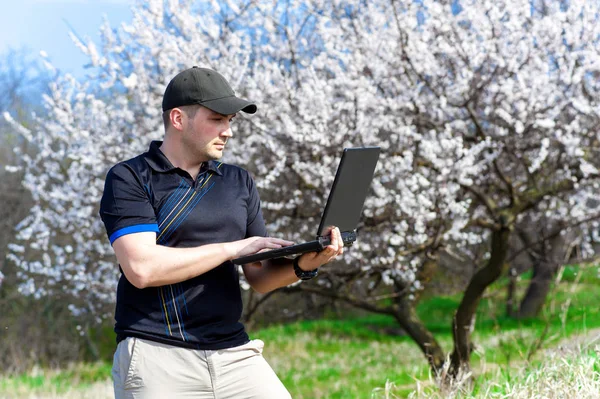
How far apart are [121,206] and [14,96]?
64.3 feet

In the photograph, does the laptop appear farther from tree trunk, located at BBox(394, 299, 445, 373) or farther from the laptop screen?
tree trunk, located at BBox(394, 299, 445, 373)

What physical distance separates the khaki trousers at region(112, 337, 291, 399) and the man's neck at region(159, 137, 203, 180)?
63 cm

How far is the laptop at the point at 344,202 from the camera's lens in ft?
7.79

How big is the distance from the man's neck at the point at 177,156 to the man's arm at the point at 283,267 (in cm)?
45

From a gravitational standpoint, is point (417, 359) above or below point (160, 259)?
below

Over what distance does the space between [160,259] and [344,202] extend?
0.64m

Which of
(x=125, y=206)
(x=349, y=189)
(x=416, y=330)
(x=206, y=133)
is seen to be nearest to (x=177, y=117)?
(x=206, y=133)

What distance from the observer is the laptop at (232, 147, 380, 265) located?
7.79 ft

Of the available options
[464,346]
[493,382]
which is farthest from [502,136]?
[493,382]

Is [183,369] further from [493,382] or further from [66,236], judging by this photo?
[66,236]

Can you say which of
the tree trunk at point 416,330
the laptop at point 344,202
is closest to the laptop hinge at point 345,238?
the laptop at point 344,202

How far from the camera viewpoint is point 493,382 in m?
4.19

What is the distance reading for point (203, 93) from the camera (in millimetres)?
2594

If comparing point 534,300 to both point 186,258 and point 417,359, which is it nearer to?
point 417,359
